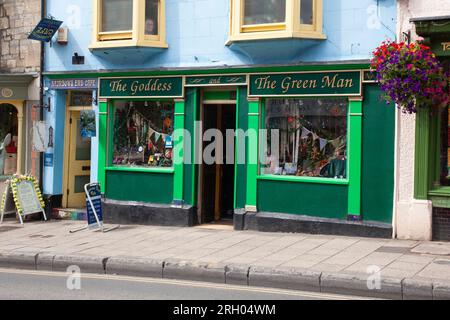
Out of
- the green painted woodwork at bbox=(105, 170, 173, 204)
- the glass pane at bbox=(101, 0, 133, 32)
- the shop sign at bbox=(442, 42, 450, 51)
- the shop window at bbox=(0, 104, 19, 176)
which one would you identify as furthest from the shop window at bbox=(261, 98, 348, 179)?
the shop window at bbox=(0, 104, 19, 176)

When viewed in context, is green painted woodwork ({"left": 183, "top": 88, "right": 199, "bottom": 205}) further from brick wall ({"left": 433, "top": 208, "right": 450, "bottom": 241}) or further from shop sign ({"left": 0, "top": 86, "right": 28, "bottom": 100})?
brick wall ({"left": 433, "top": 208, "right": 450, "bottom": 241})

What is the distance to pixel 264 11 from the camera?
12141 mm

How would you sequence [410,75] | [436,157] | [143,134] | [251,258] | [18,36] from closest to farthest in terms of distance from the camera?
[251,258] < [410,75] < [436,157] < [143,134] < [18,36]

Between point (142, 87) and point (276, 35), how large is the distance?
3470 millimetres

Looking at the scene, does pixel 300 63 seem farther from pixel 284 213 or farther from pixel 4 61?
pixel 4 61

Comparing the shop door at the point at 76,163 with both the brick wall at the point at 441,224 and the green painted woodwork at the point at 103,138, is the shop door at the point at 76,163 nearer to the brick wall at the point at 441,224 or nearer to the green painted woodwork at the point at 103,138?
the green painted woodwork at the point at 103,138

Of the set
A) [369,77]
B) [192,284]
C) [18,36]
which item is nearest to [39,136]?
[18,36]

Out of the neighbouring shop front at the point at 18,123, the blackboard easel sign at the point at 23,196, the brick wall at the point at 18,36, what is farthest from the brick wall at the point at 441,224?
the brick wall at the point at 18,36

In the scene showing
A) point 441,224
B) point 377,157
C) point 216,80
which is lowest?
point 441,224

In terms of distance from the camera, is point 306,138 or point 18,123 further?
point 18,123

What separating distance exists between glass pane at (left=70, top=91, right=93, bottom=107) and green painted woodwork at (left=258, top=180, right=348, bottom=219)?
16.4 feet

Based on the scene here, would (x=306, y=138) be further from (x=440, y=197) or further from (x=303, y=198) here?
(x=440, y=197)

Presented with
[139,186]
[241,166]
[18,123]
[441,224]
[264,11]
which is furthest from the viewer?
[18,123]

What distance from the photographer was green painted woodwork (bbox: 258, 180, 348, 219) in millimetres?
11586
